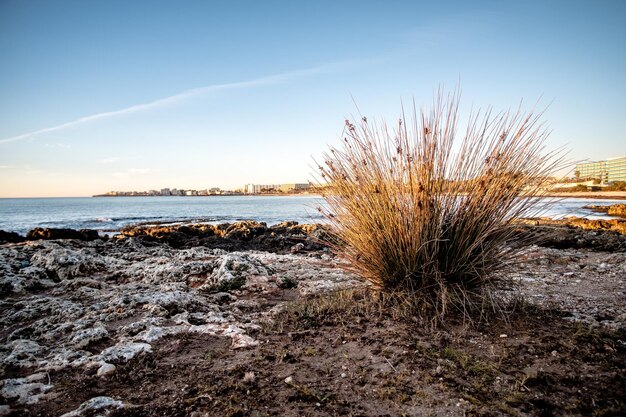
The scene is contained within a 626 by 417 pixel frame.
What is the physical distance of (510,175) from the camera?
326 centimetres

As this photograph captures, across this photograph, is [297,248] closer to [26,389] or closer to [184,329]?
[184,329]

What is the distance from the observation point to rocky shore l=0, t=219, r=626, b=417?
210 centimetres

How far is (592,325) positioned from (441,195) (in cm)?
164

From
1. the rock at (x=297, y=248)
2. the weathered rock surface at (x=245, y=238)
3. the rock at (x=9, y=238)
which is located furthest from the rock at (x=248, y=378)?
the rock at (x=9, y=238)

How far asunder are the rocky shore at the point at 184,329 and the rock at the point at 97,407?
1 centimetres

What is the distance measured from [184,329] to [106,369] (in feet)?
2.67

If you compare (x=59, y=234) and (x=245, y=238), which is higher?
(x=59, y=234)

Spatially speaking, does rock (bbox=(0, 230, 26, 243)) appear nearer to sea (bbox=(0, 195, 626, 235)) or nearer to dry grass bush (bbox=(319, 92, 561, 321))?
sea (bbox=(0, 195, 626, 235))

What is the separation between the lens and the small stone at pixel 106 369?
8.16ft

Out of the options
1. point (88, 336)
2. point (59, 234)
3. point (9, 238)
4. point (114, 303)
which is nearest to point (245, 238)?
point (59, 234)

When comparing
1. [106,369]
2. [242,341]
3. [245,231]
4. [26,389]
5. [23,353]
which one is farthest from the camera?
[245,231]

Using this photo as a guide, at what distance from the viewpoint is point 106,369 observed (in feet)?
8.29

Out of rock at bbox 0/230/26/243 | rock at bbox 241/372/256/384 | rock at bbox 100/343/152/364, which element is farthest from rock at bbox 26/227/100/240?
rock at bbox 241/372/256/384

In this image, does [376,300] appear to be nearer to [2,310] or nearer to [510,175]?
[510,175]
